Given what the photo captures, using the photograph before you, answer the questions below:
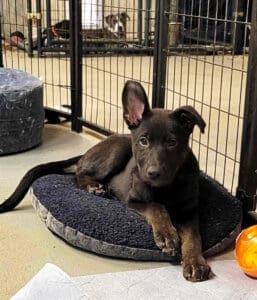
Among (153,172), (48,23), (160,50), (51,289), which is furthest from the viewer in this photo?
(48,23)

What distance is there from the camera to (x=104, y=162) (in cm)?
284

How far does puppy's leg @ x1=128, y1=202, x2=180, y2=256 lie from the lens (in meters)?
2.23

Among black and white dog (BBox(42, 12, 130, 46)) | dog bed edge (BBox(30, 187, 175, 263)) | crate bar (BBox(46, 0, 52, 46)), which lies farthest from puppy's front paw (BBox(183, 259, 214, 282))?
crate bar (BBox(46, 0, 52, 46))

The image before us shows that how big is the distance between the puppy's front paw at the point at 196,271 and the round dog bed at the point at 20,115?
1.81m

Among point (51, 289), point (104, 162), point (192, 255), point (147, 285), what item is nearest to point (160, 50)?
point (104, 162)

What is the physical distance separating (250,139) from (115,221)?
722mm

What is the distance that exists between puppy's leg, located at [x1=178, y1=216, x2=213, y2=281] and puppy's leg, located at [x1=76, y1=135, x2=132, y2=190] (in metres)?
0.57

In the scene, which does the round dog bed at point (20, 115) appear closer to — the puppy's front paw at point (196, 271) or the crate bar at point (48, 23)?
the puppy's front paw at point (196, 271)

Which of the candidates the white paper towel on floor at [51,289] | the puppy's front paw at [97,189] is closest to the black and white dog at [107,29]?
the puppy's front paw at [97,189]

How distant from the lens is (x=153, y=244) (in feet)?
7.55

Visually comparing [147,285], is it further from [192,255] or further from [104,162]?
[104,162]

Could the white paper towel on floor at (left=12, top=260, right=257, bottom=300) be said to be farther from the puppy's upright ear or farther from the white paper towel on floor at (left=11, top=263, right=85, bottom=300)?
the puppy's upright ear

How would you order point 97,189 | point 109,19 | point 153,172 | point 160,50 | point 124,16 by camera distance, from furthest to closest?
point 124,16, point 109,19, point 160,50, point 97,189, point 153,172

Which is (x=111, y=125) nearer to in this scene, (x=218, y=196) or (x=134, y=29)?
(x=218, y=196)
